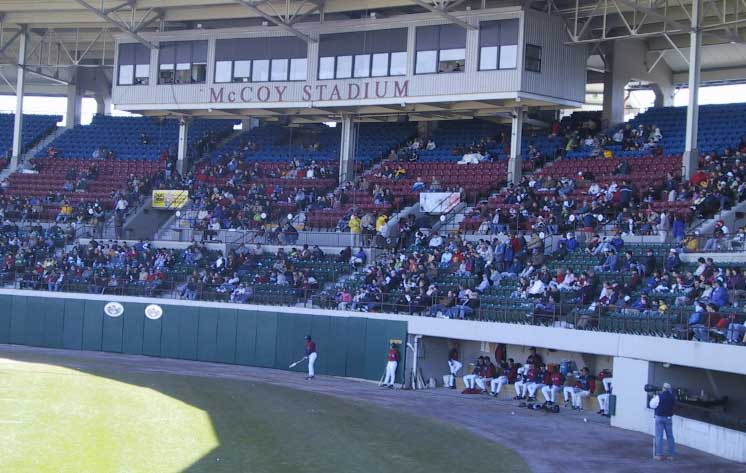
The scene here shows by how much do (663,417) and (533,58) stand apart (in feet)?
71.1

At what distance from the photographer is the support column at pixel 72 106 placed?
55794 millimetres

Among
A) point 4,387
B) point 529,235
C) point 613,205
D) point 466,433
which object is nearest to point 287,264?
point 529,235

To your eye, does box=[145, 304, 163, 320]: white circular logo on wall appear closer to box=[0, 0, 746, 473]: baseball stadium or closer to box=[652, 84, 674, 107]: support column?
box=[0, 0, 746, 473]: baseball stadium

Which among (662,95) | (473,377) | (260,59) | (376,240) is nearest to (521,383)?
(473,377)

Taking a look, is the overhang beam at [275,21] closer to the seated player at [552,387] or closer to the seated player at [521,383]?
the seated player at [521,383]

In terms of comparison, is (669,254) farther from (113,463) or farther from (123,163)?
(123,163)

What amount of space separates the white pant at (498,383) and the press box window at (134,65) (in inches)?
933

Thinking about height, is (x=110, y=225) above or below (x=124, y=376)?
above

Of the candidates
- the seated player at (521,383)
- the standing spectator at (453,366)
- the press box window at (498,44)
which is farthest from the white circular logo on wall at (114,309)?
the seated player at (521,383)

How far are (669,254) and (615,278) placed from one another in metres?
1.43

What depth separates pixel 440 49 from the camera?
40.6m

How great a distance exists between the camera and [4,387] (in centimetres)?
2542

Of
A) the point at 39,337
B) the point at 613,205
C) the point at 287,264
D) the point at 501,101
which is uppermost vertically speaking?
the point at 501,101

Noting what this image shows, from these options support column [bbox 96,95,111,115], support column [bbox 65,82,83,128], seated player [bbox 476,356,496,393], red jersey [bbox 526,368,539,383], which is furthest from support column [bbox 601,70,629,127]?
support column [bbox 65,82,83,128]
